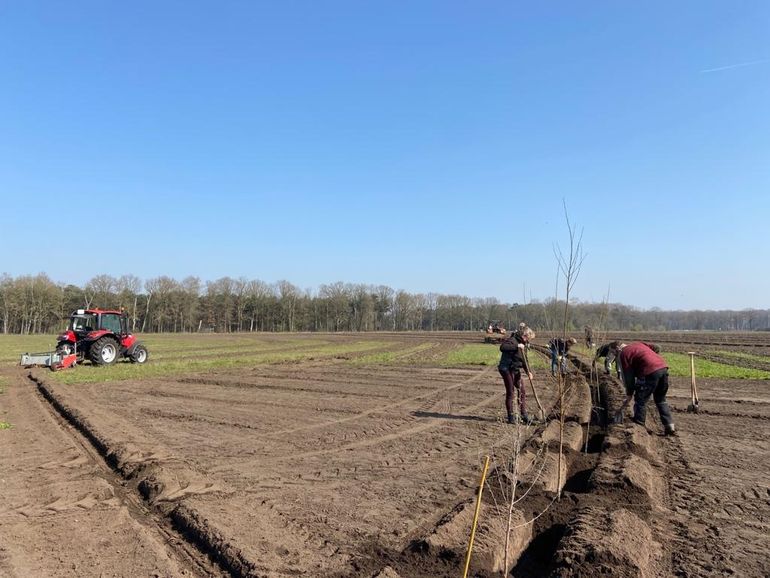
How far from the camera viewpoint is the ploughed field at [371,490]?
4.14m

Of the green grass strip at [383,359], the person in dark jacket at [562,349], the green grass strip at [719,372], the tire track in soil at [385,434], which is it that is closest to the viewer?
the person in dark jacket at [562,349]

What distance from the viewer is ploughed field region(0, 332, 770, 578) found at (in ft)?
13.6

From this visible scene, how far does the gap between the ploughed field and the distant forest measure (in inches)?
2287

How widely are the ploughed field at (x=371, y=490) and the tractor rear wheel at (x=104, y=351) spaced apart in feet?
28.0

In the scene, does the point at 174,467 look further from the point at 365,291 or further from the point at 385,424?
Result: the point at 365,291

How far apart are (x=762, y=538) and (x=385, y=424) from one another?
6.24m

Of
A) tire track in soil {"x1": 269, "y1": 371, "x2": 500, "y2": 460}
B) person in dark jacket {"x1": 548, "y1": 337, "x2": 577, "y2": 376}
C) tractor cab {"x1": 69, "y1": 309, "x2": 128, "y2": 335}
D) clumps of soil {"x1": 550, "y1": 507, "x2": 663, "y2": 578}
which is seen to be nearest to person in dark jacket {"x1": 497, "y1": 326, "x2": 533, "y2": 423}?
person in dark jacket {"x1": 548, "y1": 337, "x2": 577, "y2": 376}

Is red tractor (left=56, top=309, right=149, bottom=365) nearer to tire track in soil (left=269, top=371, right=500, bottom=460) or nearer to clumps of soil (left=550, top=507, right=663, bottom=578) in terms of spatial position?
tire track in soil (left=269, top=371, right=500, bottom=460)

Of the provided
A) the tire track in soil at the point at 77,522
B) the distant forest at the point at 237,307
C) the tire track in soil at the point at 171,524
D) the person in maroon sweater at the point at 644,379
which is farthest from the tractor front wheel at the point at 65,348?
the distant forest at the point at 237,307

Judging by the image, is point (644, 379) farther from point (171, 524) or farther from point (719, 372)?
point (719, 372)

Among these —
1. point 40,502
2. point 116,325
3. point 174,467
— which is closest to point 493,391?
point 174,467

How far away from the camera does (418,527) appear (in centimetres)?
480

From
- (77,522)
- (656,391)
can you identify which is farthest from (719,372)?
(77,522)

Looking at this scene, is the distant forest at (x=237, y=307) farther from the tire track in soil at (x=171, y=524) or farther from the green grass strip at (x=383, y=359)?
the tire track in soil at (x=171, y=524)
